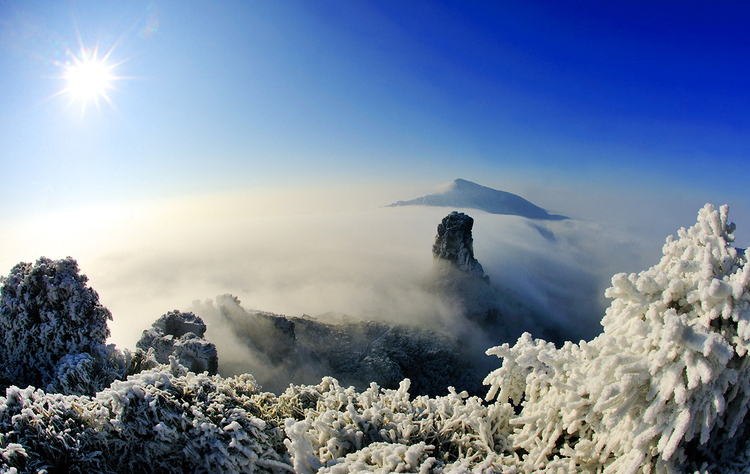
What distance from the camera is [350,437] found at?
5.86 meters

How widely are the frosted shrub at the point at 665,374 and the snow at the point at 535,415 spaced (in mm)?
19

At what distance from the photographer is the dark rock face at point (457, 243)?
83.6 m

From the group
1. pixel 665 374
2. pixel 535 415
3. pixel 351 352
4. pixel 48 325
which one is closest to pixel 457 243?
pixel 351 352

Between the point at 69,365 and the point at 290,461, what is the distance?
682 cm

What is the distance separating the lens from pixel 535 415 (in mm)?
5836

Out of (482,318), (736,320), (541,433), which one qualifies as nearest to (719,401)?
(736,320)

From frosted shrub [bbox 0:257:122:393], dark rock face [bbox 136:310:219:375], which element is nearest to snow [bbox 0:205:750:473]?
frosted shrub [bbox 0:257:122:393]

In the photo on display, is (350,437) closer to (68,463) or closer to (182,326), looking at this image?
(68,463)

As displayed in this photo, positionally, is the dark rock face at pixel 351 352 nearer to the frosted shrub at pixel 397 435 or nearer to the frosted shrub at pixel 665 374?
the frosted shrub at pixel 397 435

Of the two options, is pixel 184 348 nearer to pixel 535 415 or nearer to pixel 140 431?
pixel 140 431

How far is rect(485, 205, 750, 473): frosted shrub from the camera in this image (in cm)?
421

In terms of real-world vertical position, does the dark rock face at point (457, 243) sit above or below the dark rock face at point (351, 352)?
above

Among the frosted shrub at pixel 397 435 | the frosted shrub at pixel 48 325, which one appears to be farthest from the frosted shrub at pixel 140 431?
the frosted shrub at pixel 48 325

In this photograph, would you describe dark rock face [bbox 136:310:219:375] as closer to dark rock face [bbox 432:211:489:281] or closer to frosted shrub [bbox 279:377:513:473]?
frosted shrub [bbox 279:377:513:473]
